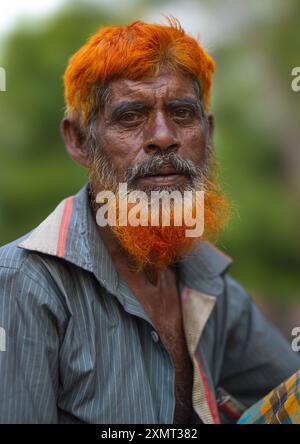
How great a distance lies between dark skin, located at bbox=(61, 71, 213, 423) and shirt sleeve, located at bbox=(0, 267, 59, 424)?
0.55 metres

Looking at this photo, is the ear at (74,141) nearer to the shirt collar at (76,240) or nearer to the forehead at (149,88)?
the shirt collar at (76,240)

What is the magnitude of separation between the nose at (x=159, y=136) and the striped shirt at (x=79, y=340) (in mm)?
423

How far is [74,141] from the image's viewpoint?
2.93m

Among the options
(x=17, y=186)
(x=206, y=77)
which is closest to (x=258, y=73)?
(x=17, y=186)

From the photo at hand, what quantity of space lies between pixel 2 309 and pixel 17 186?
685 cm

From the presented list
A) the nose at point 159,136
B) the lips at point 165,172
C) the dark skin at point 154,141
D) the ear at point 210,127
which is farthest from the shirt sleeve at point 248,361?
the nose at point 159,136

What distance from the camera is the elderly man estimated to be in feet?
7.68

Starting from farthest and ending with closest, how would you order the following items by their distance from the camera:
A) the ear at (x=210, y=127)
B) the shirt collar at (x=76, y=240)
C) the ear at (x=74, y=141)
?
the ear at (x=210, y=127), the ear at (x=74, y=141), the shirt collar at (x=76, y=240)

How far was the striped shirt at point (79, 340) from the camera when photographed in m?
2.26

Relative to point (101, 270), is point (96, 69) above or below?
above

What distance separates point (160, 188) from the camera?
8.62 feet

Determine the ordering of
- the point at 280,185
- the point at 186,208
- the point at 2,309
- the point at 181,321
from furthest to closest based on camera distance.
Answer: the point at 280,185, the point at 181,321, the point at 186,208, the point at 2,309

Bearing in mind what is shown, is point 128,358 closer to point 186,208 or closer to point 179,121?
point 186,208

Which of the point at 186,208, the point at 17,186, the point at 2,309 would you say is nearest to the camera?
the point at 2,309
